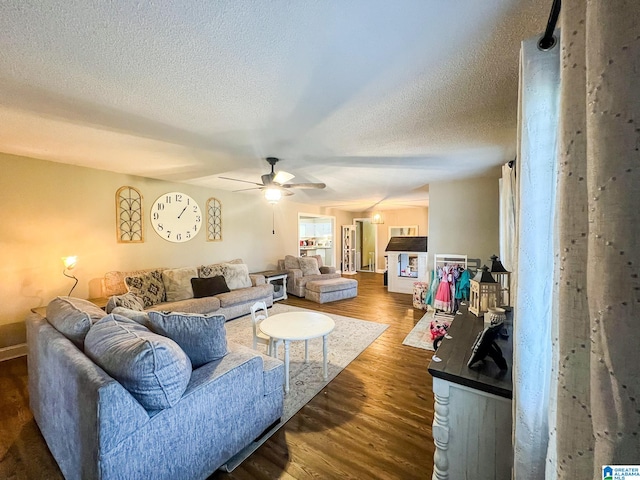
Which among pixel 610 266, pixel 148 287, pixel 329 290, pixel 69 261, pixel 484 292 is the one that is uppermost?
pixel 610 266

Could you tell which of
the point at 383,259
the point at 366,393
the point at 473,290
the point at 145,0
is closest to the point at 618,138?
the point at 145,0

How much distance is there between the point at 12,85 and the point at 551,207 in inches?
117

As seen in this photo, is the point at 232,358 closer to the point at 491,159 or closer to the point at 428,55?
the point at 428,55

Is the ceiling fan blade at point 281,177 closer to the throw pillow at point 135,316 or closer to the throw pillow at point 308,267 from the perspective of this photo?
the throw pillow at point 135,316

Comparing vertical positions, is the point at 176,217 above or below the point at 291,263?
above

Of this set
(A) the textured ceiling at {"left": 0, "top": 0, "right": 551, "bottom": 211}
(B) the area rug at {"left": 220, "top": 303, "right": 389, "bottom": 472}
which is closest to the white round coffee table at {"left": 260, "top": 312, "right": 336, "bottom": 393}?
(B) the area rug at {"left": 220, "top": 303, "right": 389, "bottom": 472}

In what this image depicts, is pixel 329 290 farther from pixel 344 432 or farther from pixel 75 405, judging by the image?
pixel 75 405

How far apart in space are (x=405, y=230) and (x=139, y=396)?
876 centimetres

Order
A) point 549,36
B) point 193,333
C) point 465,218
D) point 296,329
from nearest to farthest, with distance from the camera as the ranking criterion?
point 549,36 → point 193,333 → point 296,329 → point 465,218

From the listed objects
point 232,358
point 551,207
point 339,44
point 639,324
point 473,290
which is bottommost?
point 232,358

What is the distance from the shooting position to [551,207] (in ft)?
2.89

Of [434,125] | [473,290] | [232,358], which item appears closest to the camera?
[232,358]

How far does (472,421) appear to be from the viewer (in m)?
1.22

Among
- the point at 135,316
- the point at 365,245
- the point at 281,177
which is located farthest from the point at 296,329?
the point at 365,245
